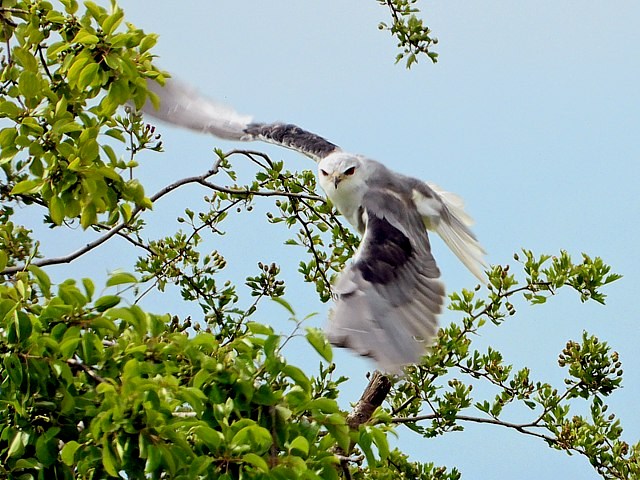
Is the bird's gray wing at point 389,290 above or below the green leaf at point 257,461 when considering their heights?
above

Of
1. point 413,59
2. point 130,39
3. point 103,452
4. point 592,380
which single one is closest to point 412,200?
point 413,59

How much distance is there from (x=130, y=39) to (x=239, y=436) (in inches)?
82.6

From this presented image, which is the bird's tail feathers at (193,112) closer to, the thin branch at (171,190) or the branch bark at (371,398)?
the thin branch at (171,190)

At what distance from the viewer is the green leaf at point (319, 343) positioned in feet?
10.2

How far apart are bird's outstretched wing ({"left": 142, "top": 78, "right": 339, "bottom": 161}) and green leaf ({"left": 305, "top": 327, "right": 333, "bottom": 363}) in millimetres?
3848

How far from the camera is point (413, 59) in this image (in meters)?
6.55

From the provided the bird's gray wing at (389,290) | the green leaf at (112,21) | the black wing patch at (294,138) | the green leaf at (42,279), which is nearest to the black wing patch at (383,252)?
the bird's gray wing at (389,290)

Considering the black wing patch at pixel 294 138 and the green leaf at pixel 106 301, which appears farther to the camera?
the black wing patch at pixel 294 138

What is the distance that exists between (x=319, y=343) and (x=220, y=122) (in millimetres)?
4858

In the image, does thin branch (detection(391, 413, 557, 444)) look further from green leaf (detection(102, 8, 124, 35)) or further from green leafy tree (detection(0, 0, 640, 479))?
green leaf (detection(102, 8, 124, 35))

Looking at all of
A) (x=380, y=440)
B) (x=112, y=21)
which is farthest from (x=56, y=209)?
(x=380, y=440)

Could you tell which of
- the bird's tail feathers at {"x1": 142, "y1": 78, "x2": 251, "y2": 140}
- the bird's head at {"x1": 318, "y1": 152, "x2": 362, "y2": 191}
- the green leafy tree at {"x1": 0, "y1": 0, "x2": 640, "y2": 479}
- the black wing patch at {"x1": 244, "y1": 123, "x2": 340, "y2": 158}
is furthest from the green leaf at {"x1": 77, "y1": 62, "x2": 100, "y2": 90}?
the bird's tail feathers at {"x1": 142, "y1": 78, "x2": 251, "y2": 140}

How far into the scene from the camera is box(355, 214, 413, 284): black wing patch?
5434mm

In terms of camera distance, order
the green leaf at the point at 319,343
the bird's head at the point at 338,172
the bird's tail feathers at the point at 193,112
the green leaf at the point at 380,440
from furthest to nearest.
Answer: the bird's tail feathers at the point at 193,112
the bird's head at the point at 338,172
the green leaf at the point at 380,440
the green leaf at the point at 319,343
